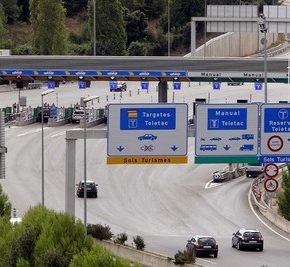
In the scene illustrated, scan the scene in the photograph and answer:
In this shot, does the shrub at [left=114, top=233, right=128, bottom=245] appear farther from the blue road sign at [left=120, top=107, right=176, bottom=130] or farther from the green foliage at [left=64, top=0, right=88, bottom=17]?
the green foliage at [left=64, top=0, right=88, bottom=17]

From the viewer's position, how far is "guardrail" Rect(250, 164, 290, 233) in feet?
200

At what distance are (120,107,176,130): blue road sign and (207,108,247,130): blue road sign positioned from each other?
63.4 inches

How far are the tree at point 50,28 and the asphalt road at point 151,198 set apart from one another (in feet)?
90.7

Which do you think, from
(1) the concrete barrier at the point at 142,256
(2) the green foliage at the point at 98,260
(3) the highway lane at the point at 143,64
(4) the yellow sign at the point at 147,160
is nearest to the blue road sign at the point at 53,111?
(3) the highway lane at the point at 143,64

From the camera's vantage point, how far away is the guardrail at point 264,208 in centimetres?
6106

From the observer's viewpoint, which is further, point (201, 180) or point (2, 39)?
point (2, 39)

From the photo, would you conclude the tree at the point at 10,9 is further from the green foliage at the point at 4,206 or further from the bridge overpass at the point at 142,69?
the green foliage at the point at 4,206

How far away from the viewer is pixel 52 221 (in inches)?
1465

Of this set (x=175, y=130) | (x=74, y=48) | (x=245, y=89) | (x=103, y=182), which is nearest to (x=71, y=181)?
(x=175, y=130)

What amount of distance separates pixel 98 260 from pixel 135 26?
362 ft

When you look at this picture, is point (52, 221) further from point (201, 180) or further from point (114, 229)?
point (201, 180)

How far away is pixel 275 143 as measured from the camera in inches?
1784

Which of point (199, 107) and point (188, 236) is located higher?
point (199, 107)

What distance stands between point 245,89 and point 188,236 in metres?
63.7
